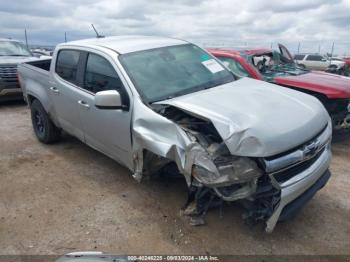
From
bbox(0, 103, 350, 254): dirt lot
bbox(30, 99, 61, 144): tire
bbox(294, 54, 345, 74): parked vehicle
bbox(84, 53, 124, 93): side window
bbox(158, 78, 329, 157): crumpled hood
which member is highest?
bbox(84, 53, 124, 93): side window

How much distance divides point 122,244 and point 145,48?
7.49ft

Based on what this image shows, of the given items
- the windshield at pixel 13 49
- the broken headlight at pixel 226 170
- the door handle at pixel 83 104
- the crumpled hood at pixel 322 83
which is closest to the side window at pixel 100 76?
the door handle at pixel 83 104

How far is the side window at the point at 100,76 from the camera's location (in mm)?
3809

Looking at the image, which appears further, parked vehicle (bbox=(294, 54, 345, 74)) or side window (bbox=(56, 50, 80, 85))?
parked vehicle (bbox=(294, 54, 345, 74))

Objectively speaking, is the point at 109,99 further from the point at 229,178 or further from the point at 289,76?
the point at 289,76

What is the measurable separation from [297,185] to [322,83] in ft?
11.4

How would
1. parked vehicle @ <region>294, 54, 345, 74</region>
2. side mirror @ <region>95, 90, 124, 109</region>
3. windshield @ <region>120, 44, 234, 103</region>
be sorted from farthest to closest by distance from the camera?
parked vehicle @ <region>294, 54, 345, 74</region>
windshield @ <region>120, 44, 234, 103</region>
side mirror @ <region>95, 90, 124, 109</region>

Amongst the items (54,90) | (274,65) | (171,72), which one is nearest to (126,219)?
(171,72)

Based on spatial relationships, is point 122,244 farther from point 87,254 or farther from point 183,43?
point 183,43

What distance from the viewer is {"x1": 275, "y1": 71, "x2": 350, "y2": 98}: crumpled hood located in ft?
17.6

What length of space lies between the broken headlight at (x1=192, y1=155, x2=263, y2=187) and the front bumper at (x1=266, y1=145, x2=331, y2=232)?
234 mm

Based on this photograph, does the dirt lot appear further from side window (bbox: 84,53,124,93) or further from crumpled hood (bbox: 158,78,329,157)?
side window (bbox: 84,53,124,93)

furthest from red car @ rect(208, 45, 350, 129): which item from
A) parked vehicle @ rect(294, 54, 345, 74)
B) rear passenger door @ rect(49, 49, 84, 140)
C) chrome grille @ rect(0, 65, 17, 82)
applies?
parked vehicle @ rect(294, 54, 345, 74)

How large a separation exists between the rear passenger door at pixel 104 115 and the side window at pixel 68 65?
0.87 ft
